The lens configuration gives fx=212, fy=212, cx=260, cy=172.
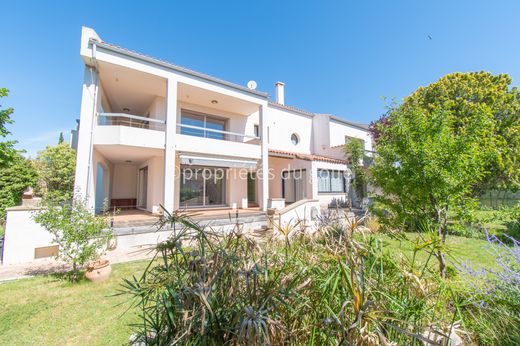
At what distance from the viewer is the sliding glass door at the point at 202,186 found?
22312mm

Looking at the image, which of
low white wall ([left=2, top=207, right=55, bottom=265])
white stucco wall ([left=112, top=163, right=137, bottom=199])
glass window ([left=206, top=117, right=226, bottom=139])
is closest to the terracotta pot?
low white wall ([left=2, top=207, right=55, bottom=265])

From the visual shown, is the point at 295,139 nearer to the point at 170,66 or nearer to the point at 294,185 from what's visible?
the point at 294,185

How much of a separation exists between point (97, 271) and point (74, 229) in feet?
7.50

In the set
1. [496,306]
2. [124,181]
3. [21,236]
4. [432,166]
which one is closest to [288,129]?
[124,181]

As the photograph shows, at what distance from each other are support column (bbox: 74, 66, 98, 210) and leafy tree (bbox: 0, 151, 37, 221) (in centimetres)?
1230

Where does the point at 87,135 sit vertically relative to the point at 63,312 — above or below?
above

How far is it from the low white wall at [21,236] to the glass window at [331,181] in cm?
2563

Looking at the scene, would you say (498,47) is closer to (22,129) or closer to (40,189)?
(22,129)

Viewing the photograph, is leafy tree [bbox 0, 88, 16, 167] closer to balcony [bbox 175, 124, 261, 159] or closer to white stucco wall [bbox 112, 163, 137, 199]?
white stucco wall [bbox 112, 163, 137, 199]

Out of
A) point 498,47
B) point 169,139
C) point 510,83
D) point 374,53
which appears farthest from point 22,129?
point 510,83

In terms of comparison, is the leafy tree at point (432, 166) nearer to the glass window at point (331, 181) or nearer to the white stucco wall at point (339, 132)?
the glass window at point (331, 181)

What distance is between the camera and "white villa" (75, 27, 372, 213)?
632 inches

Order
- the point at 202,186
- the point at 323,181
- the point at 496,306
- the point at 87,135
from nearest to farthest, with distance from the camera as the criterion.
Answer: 1. the point at 496,306
2. the point at 87,135
3. the point at 202,186
4. the point at 323,181

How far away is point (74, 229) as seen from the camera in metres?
10.0
